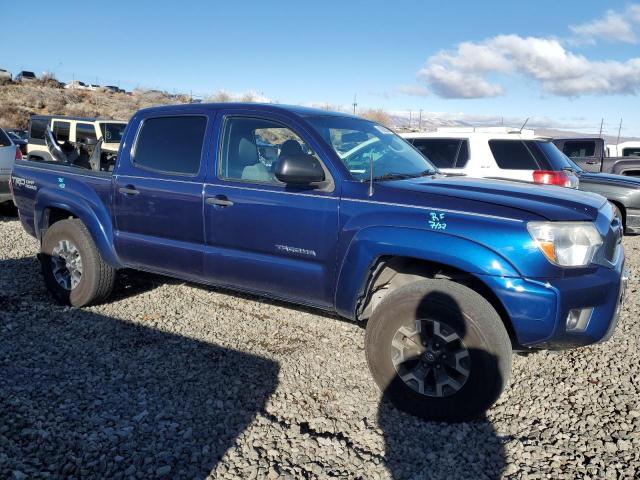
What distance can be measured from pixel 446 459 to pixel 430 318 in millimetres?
761

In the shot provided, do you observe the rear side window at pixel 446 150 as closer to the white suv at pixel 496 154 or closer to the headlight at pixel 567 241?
the white suv at pixel 496 154

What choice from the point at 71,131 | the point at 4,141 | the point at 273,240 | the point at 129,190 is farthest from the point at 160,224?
the point at 71,131

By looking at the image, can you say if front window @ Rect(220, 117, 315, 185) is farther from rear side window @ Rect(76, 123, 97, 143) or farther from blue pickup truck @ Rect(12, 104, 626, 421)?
rear side window @ Rect(76, 123, 97, 143)

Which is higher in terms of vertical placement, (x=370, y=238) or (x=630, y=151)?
(x=630, y=151)

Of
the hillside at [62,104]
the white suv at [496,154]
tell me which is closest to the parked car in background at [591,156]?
the white suv at [496,154]

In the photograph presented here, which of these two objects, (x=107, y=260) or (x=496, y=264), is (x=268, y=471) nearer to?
(x=496, y=264)

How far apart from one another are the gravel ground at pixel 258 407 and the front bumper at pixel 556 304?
1.91ft

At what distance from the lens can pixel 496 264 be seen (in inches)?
116

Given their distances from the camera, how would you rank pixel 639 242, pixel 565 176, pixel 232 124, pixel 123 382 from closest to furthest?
pixel 123 382, pixel 232 124, pixel 565 176, pixel 639 242

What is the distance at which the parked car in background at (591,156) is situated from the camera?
12.0 m

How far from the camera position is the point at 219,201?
3.88 metres

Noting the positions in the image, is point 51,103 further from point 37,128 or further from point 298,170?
point 298,170

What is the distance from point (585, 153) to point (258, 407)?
12.4 meters

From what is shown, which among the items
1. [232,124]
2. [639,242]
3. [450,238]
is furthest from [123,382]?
[639,242]
